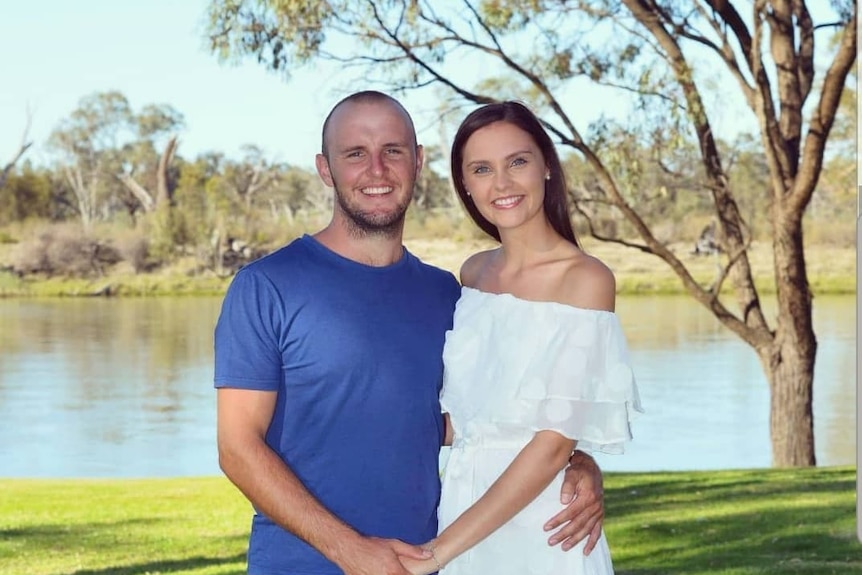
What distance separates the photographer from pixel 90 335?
82.5ft

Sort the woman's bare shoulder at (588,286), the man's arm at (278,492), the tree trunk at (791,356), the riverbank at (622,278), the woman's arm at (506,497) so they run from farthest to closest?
the riverbank at (622,278), the tree trunk at (791,356), the woman's bare shoulder at (588,286), the woman's arm at (506,497), the man's arm at (278,492)

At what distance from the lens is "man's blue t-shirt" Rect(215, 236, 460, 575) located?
2.20 meters

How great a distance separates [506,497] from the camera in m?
2.29

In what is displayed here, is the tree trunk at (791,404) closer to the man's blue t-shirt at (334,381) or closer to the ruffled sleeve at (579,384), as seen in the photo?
the ruffled sleeve at (579,384)

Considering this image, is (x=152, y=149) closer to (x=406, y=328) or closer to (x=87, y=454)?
(x=87, y=454)

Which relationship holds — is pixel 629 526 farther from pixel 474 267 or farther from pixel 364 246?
pixel 364 246

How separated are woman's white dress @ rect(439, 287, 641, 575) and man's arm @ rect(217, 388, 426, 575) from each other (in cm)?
27

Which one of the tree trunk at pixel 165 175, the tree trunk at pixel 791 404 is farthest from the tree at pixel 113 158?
the tree trunk at pixel 791 404

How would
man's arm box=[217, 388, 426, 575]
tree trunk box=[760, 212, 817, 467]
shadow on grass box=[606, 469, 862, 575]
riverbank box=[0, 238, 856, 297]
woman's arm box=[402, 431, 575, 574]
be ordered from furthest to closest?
riverbank box=[0, 238, 856, 297] → tree trunk box=[760, 212, 817, 467] → shadow on grass box=[606, 469, 862, 575] → woman's arm box=[402, 431, 575, 574] → man's arm box=[217, 388, 426, 575]

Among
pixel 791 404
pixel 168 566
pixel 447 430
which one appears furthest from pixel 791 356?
pixel 447 430

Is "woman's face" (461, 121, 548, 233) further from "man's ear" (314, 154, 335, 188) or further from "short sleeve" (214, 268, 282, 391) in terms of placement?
"short sleeve" (214, 268, 282, 391)

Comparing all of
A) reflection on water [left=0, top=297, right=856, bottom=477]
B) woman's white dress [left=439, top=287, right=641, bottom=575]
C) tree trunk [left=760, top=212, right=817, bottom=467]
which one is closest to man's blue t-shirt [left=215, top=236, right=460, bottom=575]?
woman's white dress [left=439, top=287, right=641, bottom=575]

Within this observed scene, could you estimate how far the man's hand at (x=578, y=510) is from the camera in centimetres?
239

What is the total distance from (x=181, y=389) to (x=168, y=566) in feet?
49.1
